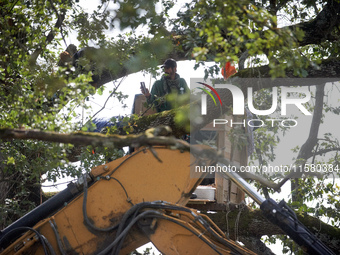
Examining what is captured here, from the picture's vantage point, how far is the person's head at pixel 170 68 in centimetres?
713

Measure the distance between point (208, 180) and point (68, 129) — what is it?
324cm

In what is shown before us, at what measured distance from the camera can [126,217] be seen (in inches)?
192

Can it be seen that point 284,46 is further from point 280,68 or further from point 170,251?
point 170,251

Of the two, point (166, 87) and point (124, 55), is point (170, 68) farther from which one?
point (124, 55)

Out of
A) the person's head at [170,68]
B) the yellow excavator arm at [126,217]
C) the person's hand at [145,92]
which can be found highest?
the person's head at [170,68]

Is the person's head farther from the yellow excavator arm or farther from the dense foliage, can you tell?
the yellow excavator arm

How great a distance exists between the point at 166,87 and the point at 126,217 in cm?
273

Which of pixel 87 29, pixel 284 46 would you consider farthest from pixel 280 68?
pixel 87 29

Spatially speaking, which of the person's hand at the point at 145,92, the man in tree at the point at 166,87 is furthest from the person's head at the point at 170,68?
the person's hand at the point at 145,92

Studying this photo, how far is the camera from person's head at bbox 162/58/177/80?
7129mm

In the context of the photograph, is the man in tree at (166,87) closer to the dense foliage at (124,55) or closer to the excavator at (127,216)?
the dense foliage at (124,55)

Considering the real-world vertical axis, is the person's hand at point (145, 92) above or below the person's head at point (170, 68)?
below

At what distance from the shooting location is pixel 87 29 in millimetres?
5570

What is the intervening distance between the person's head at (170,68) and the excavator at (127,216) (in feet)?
7.51
